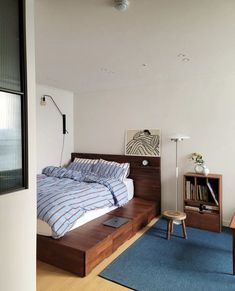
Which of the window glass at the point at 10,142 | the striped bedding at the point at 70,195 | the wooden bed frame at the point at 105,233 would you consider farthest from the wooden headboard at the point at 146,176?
the window glass at the point at 10,142

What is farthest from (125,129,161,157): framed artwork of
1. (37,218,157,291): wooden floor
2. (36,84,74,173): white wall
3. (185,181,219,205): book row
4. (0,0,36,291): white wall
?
(0,0,36,291): white wall

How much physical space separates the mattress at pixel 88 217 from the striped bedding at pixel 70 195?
7cm

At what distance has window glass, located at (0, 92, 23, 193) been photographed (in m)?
1.49

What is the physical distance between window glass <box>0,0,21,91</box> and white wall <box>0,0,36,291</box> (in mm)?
81

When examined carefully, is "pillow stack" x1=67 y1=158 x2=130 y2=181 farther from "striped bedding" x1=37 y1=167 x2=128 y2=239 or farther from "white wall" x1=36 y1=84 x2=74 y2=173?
"white wall" x1=36 y1=84 x2=74 y2=173

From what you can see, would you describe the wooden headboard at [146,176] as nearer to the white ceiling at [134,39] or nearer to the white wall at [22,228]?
the white ceiling at [134,39]

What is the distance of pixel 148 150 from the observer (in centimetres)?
440

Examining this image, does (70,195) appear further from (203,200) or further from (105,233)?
(203,200)

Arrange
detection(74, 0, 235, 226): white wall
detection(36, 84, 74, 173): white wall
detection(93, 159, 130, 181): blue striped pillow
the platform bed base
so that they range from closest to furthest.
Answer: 1. detection(74, 0, 235, 226): white wall
2. the platform bed base
3. detection(93, 159, 130, 181): blue striped pillow
4. detection(36, 84, 74, 173): white wall

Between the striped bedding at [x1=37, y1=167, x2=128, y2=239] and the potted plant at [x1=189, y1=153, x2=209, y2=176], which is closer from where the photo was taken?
the striped bedding at [x1=37, y1=167, x2=128, y2=239]

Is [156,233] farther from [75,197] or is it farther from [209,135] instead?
[209,135]

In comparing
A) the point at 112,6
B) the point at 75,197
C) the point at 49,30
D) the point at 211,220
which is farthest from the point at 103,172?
the point at 112,6

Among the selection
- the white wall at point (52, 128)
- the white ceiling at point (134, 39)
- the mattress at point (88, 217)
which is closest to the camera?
the white ceiling at point (134, 39)

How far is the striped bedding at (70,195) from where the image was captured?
272cm
